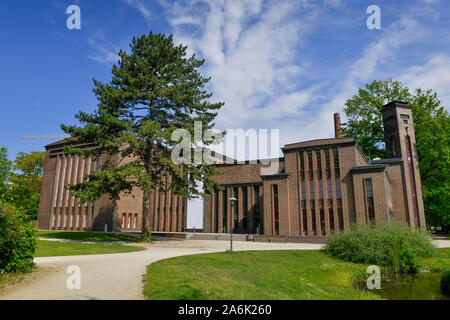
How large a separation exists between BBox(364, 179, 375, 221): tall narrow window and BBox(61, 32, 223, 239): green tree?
15.6m

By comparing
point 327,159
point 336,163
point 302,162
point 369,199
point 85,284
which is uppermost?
point 327,159

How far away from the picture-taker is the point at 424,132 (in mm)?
37906

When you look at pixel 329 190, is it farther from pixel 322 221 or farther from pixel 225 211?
pixel 225 211

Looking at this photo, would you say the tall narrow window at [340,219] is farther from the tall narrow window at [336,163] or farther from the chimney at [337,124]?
the chimney at [337,124]

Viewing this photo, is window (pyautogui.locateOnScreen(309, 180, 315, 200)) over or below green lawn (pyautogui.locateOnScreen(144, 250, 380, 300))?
over

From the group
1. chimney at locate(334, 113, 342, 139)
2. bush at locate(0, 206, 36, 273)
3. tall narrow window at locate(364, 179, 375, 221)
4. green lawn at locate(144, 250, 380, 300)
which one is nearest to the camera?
green lawn at locate(144, 250, 380, 300)

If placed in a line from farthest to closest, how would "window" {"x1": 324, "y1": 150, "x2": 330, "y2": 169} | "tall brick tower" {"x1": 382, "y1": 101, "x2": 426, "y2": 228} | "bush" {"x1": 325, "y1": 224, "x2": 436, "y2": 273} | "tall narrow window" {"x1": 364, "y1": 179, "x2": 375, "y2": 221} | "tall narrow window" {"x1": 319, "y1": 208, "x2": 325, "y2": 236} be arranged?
"tall brick tower" {"x1": 382, "y1": 101, "x2": 426, "y2": 228} < "window" {"x1": 324, "y1": 150, "x2": 330, "y2": 169} < "tall narrow window" {"x1": 319, "y1": 208, "x2": 325, "y2": 236} < "tall narrow window" {"x1": 364, "y1": 179, "x2": 375, "y2": 221} < "bush" {"x1": 325, "y1": 224, "x2": 436, "y2": 273}

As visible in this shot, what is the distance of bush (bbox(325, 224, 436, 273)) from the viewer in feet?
57.7

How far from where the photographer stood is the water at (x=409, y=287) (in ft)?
40.3

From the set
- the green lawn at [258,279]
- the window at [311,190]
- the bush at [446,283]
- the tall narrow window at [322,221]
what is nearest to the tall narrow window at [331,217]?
the tall narrow window at [322,221]

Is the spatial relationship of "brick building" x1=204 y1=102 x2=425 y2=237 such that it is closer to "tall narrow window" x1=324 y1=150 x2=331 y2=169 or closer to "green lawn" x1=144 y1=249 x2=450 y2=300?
"tall narrow window" x1=324 y1=150 x2=331 y2=169

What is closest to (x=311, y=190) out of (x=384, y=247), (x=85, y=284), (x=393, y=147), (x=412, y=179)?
(x=412, y=179)

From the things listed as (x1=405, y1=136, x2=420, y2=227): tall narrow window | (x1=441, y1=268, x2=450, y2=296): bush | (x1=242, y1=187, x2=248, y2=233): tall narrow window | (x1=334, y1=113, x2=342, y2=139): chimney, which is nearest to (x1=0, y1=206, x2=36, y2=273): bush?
(x1=441, y1=268, x2=450, y2=296): bush

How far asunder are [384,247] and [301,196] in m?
14.7
